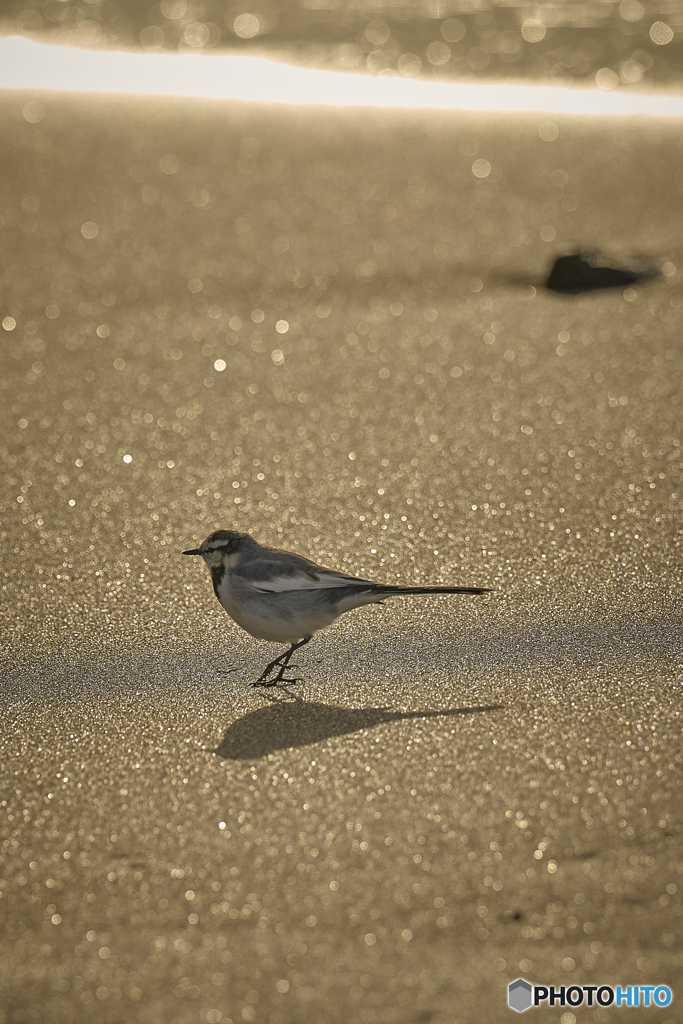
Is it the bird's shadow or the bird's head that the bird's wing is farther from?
the bird's shadow

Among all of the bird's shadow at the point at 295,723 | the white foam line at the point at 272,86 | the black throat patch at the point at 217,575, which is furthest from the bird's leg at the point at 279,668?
the white foam line at the point at 272,86

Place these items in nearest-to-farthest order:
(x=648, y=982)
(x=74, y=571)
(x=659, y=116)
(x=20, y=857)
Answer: (x=648, y=982) < (x=20, y=857) < (x=74, y=571) < (x=659, y=116)

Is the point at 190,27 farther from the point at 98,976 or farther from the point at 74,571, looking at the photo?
the point at 98,976

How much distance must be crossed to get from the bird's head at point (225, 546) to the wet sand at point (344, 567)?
202mm

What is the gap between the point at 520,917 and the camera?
7.04 ft

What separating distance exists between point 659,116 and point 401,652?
5.60m

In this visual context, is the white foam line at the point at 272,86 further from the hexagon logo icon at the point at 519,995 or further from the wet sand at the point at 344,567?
the hexagon logo icon at the point at 519,995

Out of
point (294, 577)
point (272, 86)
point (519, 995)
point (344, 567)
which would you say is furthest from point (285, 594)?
point (272, 86)

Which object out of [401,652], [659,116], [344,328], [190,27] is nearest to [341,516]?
[401,652]

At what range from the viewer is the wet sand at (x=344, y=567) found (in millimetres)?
2133

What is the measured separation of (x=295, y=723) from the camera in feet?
9.23

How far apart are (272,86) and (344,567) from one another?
5264 mm

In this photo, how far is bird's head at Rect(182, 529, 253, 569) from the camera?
3.17m

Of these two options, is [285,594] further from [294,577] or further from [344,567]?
[344,567]
